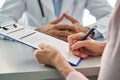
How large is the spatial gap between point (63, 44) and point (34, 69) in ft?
0.70

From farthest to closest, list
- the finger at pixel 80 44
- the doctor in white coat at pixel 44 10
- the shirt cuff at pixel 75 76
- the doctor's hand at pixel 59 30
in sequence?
the doctor in white coat at pixel 44 10 → the doctor's hand at pixel 59 30 → the finger at pixel 80 44 → the shirt cuff at pixel 75 76

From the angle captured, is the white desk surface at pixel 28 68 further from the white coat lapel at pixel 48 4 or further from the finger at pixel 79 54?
the white coat lapel at pixel 48 4

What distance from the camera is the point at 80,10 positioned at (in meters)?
1.60

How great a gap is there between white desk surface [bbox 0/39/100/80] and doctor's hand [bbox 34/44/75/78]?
21 mm

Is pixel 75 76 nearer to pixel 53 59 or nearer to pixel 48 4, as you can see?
pixel 53 59

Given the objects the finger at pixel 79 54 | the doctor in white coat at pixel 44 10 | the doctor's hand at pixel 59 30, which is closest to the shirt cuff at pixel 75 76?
the finger at pixel 79 54

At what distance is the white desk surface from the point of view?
0.75 metres

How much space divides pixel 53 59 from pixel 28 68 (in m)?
0.09

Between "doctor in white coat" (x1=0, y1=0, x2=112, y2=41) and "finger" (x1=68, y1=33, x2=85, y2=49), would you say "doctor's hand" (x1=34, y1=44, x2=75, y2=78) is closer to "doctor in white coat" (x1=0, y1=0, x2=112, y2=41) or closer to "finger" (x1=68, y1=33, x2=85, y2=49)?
"finger" (x1=68, y1=33, x2=85, y2=49)

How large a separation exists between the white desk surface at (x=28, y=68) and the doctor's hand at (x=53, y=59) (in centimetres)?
2

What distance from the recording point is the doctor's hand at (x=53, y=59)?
0.74 metres

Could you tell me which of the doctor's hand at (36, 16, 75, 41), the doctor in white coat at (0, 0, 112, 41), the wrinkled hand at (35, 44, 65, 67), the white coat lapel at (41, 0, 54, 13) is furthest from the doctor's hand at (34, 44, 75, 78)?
the white coat lapel at (41, 0, 54, 13)

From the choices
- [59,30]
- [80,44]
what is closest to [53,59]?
[80,44]

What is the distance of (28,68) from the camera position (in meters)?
0.78
